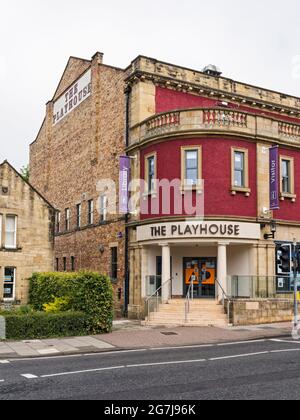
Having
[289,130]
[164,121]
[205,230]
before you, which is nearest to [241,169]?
[205,230]

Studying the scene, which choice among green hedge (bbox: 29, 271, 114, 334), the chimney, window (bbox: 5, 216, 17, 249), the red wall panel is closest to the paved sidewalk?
green hedge (bbox: 29, 271, 114, 334)

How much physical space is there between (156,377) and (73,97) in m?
29.0

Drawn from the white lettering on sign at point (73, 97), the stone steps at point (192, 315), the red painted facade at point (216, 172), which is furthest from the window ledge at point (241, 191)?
the white lettering on sign at point (73, 97)

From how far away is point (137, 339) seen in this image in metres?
18.4

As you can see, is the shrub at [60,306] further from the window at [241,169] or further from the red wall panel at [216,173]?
the window at [241,169]

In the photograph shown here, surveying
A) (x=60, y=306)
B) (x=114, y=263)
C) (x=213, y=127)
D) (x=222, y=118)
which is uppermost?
(x=222, y=118)

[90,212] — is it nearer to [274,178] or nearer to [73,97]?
[73,97]

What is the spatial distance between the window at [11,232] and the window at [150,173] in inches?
284

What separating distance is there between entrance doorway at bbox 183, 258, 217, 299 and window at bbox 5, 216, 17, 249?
899 cm

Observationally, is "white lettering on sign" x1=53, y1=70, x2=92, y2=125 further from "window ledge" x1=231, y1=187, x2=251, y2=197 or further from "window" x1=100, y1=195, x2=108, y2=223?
"window ledge" x1=231, y1=187, x2=251, y2=197

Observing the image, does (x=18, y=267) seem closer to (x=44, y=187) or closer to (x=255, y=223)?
(x=255, y=223)

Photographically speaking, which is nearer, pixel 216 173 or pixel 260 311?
pixel 260 311
